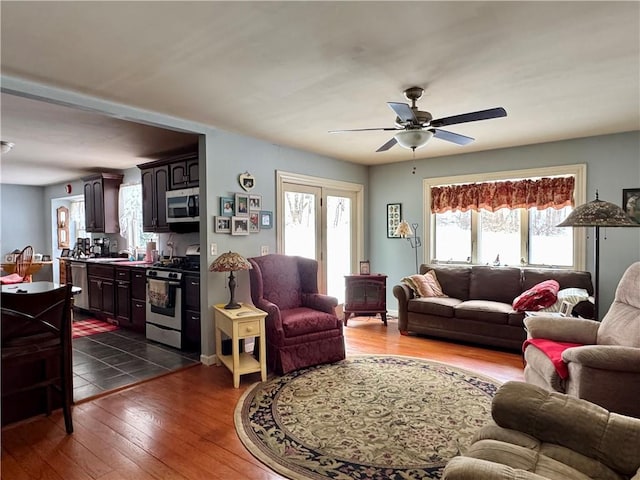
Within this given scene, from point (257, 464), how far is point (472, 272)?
3807 millimetres

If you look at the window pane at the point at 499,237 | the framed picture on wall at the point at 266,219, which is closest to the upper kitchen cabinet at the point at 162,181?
the framed picture on wall at the point at 266,219

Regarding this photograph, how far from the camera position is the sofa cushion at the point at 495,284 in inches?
187

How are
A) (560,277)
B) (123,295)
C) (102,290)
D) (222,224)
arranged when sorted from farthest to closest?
(102,290) < (123,295) < (560,277) < (222,224)

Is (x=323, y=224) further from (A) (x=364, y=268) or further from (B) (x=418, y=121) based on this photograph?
(B) (x=418, y=121)

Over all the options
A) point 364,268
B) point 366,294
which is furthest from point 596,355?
point 364,268

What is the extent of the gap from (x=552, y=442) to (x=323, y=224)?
166 inches

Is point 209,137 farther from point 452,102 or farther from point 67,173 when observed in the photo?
point 67,173

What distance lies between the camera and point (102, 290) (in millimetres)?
5777

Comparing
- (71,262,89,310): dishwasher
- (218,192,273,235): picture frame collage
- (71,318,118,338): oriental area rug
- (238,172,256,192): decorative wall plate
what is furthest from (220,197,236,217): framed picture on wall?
(71,262,89,310): dishwasher

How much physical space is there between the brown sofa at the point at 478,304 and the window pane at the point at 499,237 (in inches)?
12.1

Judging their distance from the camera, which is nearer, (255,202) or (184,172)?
(255,202)

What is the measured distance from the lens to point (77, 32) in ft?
6.82

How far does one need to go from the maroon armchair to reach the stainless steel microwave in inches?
42.8

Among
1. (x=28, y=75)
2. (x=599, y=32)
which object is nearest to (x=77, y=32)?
(x=28, y=75)
